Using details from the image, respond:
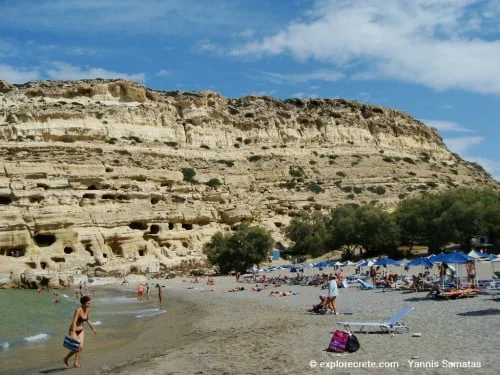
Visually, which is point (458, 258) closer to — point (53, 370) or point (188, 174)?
point (53, 370)

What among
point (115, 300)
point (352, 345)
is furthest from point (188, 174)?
point (352, 345)

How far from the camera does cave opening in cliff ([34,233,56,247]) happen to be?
4441cm

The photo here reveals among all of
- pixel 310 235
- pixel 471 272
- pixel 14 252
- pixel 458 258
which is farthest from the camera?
pixel 310 235

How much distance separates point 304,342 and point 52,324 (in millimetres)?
12376

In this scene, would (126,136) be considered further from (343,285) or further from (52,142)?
(343,285)

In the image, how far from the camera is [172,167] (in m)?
62.4

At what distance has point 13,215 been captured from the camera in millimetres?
43031

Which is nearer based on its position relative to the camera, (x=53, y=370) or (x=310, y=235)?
(x=53, y=370)

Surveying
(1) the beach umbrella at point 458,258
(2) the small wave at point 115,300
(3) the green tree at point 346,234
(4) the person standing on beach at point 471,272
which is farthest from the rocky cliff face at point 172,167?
(1) the beach umbrella at point 458,258

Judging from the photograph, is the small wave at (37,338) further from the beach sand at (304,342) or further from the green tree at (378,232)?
the green tree at (378,232)

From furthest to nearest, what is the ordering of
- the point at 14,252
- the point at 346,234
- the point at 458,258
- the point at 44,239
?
the point at 346,234 → the point at 44,239 → the point at 14,252 → the point at 458,258

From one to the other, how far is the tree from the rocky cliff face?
359 cm

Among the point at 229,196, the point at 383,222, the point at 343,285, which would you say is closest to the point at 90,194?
the point at 229,196

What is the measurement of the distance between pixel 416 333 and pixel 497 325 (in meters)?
1.96
